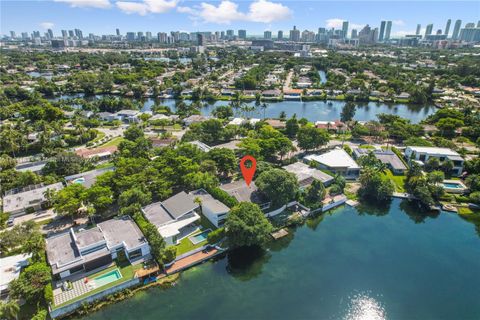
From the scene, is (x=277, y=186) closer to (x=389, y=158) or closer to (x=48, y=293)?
(x=48, y=293)

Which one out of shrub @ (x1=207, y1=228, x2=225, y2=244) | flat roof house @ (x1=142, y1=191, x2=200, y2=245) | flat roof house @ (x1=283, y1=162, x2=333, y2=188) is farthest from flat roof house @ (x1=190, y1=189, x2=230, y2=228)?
flat roof house @ (x1=283, y1=162, x2=333, y2=188)

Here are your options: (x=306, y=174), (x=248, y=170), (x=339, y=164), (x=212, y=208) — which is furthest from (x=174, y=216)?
(x=339, y=164)

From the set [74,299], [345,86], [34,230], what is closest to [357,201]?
[74,299]

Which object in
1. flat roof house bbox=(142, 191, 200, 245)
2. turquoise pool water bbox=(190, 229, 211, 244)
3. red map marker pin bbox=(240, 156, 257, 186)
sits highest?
red map marker pin bbox=(240, 156, 257, 186)

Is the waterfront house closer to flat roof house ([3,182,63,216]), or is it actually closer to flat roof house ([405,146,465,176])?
flat roof house ([405,146,465,176])

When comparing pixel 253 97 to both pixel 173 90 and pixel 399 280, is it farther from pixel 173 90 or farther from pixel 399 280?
pixel 399 280

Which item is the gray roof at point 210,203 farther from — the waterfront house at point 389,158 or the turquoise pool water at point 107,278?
the waterfront house at point 389,158

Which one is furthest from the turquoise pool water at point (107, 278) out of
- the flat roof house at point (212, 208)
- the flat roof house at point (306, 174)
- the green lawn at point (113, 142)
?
the green lawn at point (113, 142)
